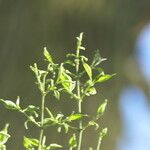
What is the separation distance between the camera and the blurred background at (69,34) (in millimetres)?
2158

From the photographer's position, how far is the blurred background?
2158 millimetres

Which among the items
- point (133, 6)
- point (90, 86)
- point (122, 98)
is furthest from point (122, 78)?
point (90, 86)

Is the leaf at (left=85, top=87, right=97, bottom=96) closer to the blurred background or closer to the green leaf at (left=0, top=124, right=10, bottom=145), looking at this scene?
the green leaf at (left=0, top=124, right=10, bottom=145)

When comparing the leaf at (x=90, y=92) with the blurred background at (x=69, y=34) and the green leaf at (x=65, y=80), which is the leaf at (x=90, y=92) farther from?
the blurred background at (x=69, y=34)

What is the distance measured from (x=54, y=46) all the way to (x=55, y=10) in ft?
0.55

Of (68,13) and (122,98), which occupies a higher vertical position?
(68,13)

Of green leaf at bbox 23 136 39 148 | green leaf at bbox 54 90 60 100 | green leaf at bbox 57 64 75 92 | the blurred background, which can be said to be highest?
the blurred background

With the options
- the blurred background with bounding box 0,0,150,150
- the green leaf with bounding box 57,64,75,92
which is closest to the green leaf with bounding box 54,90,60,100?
the green leaf with bounding box 57,64,75,92

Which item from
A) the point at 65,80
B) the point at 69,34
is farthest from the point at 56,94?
the point at 69,34

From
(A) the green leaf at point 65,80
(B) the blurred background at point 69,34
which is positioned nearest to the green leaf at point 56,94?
(A) the green leaf at point 65,80

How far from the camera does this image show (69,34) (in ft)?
7.26

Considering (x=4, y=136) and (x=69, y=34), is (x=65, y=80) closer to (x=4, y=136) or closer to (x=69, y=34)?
(x=4, y=136)

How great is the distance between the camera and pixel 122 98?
7.49 ft

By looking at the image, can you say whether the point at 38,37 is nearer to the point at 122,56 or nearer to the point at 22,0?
the point at 22,0
